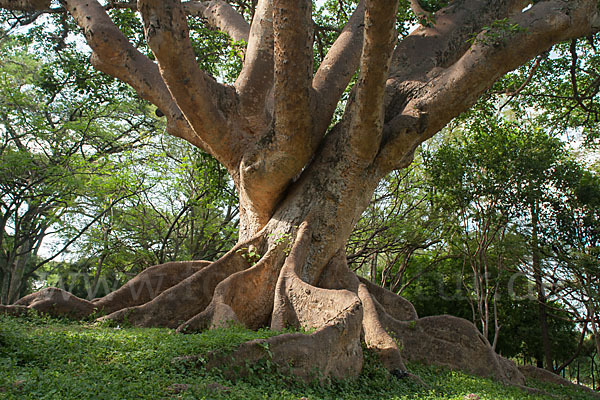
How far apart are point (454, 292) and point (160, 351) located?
595 inches

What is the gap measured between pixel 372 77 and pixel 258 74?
106 inches

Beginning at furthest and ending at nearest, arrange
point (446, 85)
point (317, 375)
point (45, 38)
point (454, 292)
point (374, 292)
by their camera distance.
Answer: point (454, 292), point (45, 38), point (374, 292), point (446, 85), point (317, 375)

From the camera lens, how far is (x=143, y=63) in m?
7.85

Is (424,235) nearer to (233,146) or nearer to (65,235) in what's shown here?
(233,146)

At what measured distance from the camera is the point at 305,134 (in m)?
6.91

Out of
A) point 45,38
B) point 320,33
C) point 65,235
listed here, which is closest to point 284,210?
point 320,33

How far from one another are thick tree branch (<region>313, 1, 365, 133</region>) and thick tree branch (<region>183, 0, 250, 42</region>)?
195cm

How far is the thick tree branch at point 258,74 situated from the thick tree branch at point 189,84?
298 mm

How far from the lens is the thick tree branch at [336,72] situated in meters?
7.58

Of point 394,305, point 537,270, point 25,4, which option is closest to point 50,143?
point 25,4

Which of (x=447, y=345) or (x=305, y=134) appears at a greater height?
(x=305, y=134)

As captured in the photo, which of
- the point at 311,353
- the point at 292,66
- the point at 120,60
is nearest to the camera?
the point at 311,353

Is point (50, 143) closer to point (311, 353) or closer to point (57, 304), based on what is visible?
point (57, 304)

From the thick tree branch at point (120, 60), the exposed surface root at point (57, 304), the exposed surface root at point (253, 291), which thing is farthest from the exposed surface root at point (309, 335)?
the thick tree branch at point (120, 60)
